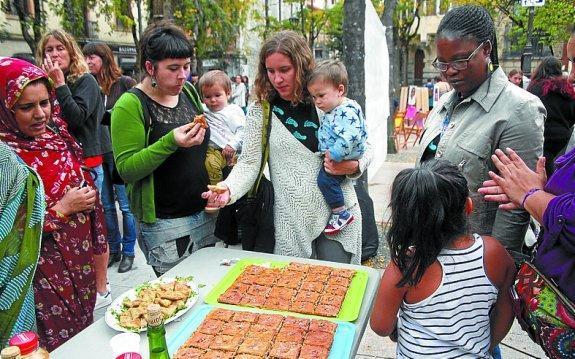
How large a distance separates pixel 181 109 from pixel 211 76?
1.46 meters

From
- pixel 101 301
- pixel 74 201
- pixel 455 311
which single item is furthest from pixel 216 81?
pixel 455 311

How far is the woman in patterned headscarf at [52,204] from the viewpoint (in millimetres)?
2131

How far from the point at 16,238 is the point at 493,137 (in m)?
2.02

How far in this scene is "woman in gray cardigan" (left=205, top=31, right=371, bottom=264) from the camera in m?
2.40

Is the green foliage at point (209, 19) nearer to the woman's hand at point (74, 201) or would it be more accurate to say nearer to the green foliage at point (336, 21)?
the green foliage at point (336, 21)

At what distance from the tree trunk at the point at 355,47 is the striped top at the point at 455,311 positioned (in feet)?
10.6

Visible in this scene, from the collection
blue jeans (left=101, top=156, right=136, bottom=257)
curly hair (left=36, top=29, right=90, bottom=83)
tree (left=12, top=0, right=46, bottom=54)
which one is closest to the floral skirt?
curly hair (left=36, top=29, right=90, bottom=83)

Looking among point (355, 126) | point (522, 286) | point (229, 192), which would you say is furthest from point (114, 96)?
point (522, 286)

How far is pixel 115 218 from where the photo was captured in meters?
4.50

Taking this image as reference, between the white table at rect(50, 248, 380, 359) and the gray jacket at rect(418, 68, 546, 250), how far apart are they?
62cm

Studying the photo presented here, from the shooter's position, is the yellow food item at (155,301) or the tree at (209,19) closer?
the yellow food item at (155,301)

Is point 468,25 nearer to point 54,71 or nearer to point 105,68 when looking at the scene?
point 54,71

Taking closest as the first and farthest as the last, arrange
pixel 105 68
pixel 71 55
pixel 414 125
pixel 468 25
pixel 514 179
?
pixel 514 179, pixel 468 25, pixel 71 55, pixel 105 68, pixel 414 125

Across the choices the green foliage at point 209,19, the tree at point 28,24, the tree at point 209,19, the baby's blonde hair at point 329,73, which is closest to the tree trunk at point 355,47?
the baby's blonde hair at point 329,73
